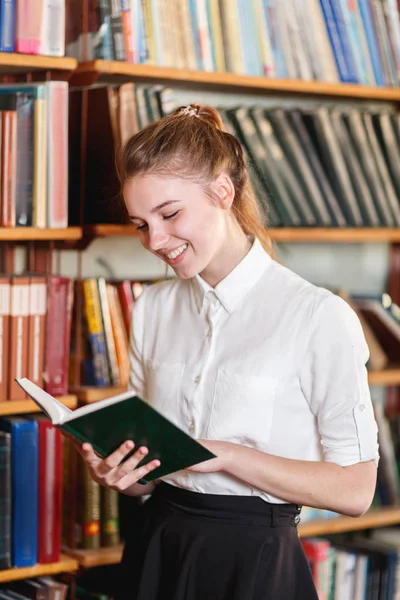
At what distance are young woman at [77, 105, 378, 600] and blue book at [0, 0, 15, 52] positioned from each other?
1.72ft

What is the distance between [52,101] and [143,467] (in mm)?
927

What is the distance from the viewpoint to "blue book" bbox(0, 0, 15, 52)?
6.09ft

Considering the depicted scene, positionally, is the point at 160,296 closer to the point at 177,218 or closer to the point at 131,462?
the point at 177,218

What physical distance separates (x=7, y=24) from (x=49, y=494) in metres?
1.00

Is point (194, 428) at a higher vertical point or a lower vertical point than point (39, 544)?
higher

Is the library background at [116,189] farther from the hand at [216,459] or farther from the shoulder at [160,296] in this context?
the hand at [216,459]

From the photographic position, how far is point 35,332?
6.33ft

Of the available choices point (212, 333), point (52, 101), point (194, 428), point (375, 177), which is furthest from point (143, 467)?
point (375, 177)

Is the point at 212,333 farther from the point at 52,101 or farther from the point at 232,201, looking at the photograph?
the point at 52,101

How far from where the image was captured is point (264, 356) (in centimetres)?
143

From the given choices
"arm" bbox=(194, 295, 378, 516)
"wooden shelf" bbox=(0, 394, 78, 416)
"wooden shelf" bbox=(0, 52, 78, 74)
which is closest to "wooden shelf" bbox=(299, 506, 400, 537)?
"wooden shelf" bbox=(0, 394, 78, 416)

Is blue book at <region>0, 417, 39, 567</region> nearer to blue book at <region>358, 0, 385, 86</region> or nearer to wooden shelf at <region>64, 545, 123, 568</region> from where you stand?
wooden shelf at <region>64, 545, 123, 568</region>

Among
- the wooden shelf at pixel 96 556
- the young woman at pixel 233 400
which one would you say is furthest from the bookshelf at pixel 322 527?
the young woman at pixel 233 400

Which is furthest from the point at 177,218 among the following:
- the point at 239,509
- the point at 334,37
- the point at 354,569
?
the point at 354,569
